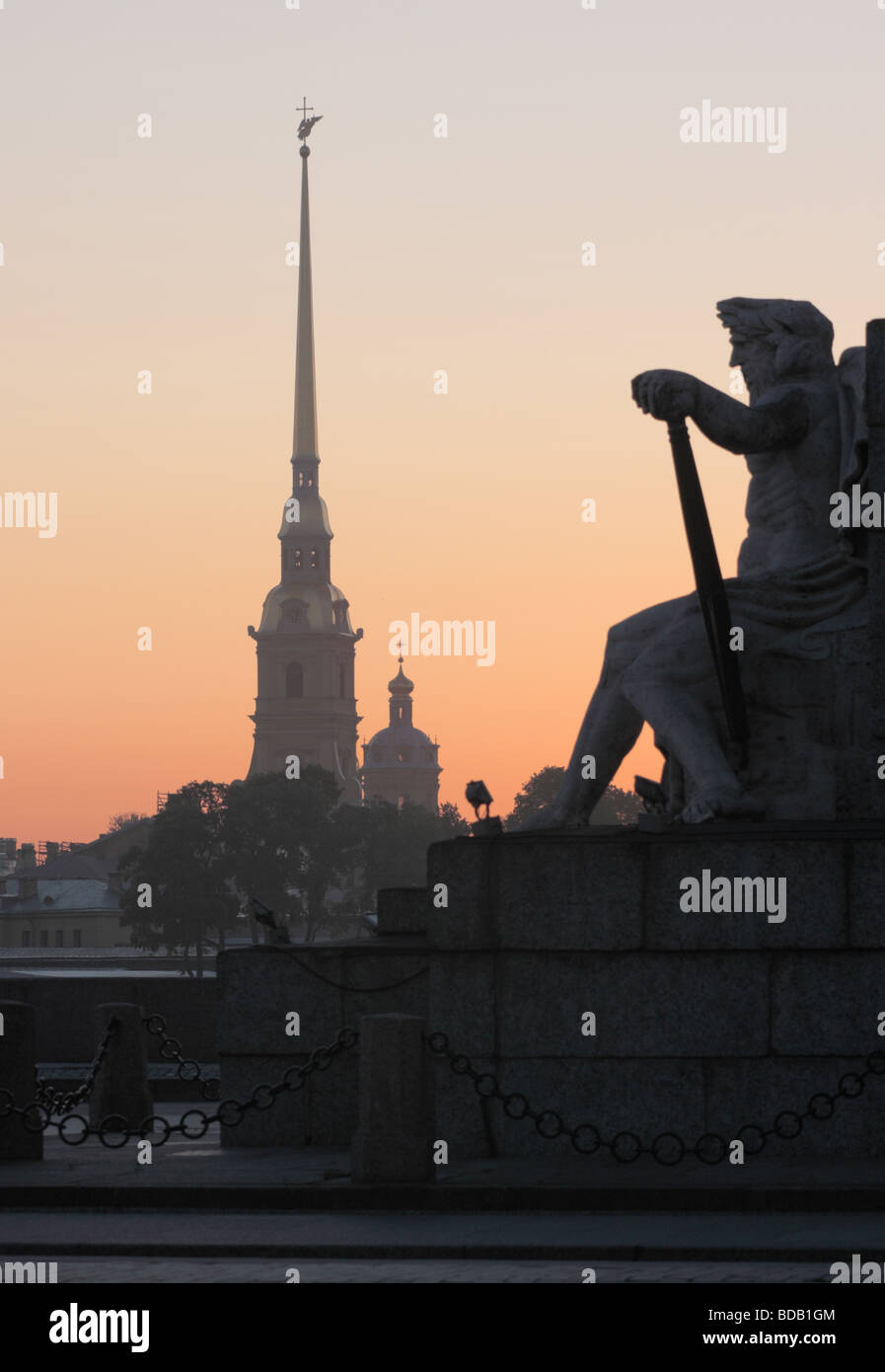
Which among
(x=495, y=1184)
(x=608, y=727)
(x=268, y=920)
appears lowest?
(x=495, y=1184)

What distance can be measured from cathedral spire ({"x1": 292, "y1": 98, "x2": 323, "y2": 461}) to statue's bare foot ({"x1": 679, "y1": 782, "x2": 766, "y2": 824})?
474 feet

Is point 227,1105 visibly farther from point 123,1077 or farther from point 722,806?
point 722,806

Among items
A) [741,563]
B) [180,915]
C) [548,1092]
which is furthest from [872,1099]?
[180,915]

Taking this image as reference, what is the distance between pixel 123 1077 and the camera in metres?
13.2

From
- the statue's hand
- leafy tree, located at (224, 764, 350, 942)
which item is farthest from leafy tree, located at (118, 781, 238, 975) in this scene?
the statue's hand

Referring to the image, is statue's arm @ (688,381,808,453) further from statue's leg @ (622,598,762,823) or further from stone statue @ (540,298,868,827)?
statue's leg @ (622,598,762,823)

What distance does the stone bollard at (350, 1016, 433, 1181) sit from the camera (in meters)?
9.60

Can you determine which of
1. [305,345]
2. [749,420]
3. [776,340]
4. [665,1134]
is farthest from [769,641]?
[305,345]

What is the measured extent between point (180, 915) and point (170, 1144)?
8518cm

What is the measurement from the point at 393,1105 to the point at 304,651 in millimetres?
157873

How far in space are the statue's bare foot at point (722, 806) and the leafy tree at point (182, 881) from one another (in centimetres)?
8311

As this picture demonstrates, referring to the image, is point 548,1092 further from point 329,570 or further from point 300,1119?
point 329,570

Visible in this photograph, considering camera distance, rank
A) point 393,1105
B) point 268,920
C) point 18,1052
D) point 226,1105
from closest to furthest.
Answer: point 393,1105
point 226,1105
point 18,1052
point 268,920

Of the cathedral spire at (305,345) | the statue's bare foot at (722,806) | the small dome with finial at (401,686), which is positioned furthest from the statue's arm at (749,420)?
the small dome with finial at (401,686)
